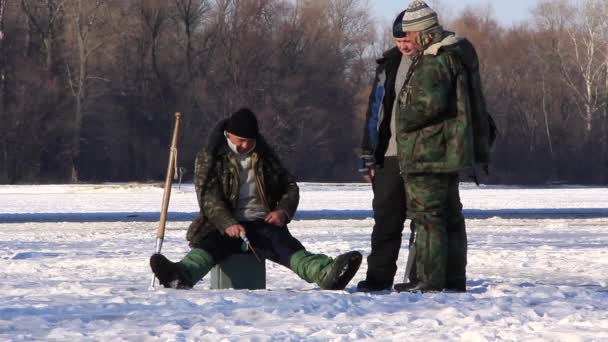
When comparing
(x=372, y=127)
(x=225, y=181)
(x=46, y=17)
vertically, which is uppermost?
(x=46, y=17)

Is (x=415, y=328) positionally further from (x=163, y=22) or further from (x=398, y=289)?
(x=163, y=22)

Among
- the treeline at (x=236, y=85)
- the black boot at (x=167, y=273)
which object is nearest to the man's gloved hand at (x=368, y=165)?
the black boot at (x=167, y=273)

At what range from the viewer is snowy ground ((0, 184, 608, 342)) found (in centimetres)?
535

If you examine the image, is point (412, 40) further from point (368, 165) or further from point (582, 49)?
point (582, 49)

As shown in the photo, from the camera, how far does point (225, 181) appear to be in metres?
7.65

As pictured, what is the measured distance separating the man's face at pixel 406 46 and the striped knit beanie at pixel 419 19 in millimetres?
80

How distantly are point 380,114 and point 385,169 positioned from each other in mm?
338

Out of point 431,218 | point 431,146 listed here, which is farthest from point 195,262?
point 431,146

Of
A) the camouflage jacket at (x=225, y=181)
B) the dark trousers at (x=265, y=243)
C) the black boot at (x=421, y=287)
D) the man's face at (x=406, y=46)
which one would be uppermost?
the man's face at (x=406, y=46)

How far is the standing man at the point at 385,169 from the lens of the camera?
721cm

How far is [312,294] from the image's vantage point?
263 inches

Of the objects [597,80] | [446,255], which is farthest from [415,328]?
[597,80]

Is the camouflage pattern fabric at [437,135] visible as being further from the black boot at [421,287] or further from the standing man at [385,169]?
the standing man at [385,169]

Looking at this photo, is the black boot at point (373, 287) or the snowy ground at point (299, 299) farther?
the black boot at point (373, 287)
